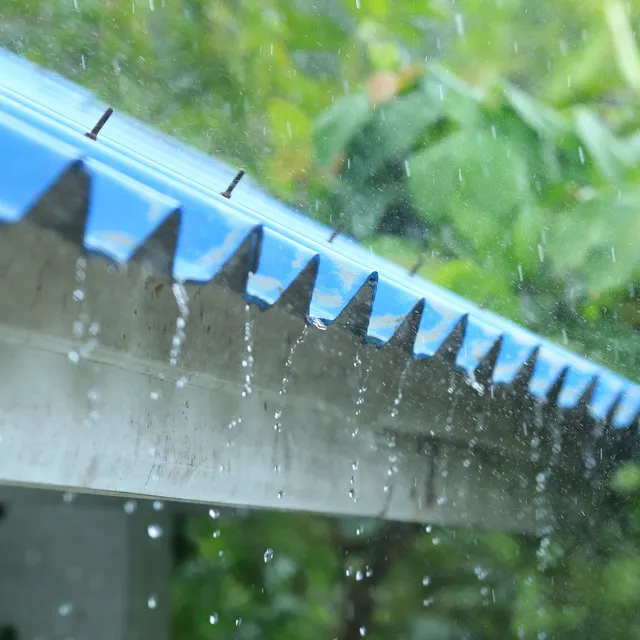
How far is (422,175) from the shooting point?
11.7 ft

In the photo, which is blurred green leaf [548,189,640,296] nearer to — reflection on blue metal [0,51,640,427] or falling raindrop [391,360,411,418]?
reflection on blue metal [0,51,640,427]

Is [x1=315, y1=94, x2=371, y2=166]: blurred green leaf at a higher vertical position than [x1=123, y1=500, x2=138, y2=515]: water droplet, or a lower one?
higher

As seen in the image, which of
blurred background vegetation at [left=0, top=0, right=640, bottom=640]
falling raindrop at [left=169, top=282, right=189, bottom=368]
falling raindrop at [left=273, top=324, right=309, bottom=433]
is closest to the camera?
falling raindrop at [left=169, top=282, right=189, bottom=368]

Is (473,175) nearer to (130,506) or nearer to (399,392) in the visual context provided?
(399,392)

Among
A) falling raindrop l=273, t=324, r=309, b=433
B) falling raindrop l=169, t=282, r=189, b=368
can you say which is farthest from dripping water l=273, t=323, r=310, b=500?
falling raindrop l=169, t=282, r=189, b=368

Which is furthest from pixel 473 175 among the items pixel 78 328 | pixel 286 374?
pixel 78 328

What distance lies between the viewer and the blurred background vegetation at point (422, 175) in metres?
3.54

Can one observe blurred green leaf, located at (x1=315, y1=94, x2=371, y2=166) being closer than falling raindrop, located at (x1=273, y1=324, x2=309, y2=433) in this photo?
No

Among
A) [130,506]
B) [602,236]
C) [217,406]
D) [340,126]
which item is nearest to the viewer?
[217,406]

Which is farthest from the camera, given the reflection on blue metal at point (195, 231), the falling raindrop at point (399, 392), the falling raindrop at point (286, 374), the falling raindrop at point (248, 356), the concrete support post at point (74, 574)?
the concrete support post at point (74, 574)

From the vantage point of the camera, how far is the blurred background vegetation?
11.6 feet

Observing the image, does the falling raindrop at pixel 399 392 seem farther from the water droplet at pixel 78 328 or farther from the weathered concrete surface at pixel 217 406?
the water droplet at pixel 78 328

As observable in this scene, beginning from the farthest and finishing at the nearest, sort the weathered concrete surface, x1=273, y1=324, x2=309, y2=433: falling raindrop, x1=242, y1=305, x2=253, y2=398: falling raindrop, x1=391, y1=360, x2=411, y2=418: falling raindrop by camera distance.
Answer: x1=391, y1=360, x2=411, y2=418: falling raindrop
x1=273, y1=324, x2=309, y2=433: falling raindrop
x1=242, y1=305, x2=253, y2=398: falling raindrop
the weathered concrete surface

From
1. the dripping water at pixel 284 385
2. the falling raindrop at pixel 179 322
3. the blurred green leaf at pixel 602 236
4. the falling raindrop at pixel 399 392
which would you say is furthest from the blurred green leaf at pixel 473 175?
the falling raindrop at pixel 179 322
